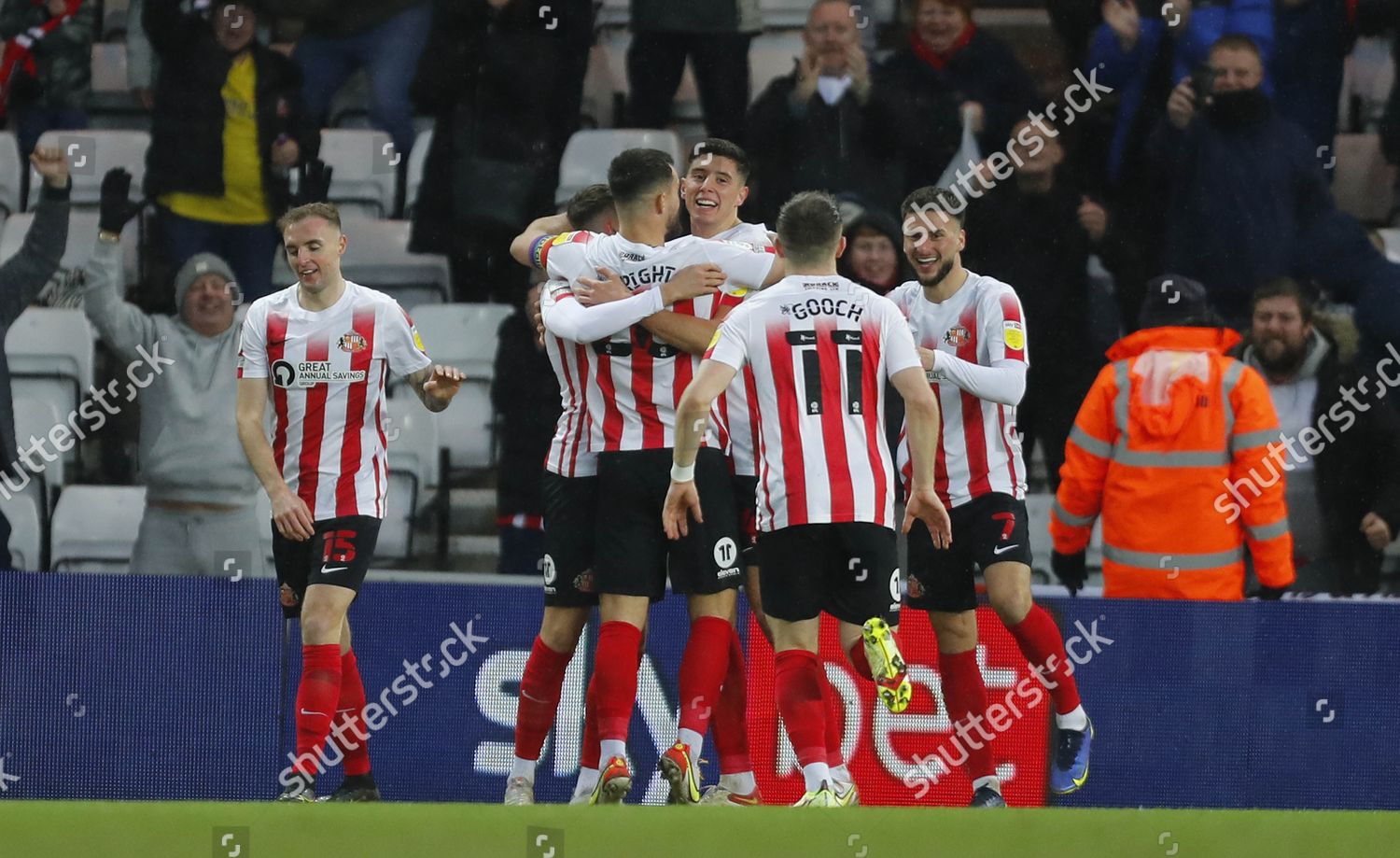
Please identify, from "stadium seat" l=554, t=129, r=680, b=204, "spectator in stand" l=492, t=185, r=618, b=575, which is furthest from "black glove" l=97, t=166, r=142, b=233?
"stadium seat" l=554, t=129, r=680, b=204

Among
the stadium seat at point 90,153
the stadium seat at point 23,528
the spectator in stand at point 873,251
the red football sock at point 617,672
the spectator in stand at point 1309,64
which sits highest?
the spectator in stand at point 1309,64

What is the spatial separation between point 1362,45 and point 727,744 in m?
5.20

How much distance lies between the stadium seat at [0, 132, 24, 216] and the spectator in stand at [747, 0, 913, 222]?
12.0 feet

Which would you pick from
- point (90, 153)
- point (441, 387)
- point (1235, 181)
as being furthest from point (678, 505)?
point (90, 153)

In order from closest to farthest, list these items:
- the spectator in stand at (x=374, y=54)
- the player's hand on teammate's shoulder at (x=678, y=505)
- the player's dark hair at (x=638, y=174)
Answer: the player's hand on teammate's shoulder at (x=678, y=505)
the player's dark hair at (x=638, y=174)
the spectator in stand at (x=374, y=54)

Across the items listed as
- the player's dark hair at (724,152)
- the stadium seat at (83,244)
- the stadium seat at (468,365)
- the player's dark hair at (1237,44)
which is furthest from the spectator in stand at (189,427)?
the player's dark hair at (1237,44)

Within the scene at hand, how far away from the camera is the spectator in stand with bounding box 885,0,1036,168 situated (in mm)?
8016

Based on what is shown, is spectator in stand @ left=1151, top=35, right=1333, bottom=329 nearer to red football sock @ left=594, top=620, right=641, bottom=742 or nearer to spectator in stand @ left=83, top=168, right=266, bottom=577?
red football sock @ left=594, top=620, right=641, bottom=742

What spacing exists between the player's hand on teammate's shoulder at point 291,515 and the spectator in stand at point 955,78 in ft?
11.5

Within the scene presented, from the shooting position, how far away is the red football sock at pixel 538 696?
546 cm

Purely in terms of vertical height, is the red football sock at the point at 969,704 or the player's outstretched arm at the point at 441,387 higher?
the player's outstretched arm at the point at 441,387

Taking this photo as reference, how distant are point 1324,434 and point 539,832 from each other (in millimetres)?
4507

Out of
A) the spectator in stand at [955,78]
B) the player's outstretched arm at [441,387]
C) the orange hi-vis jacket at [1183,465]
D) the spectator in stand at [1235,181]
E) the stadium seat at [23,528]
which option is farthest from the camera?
the spectator in stand at [955,78]

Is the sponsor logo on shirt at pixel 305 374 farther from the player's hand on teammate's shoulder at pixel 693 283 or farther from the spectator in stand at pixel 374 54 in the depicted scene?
the spectator in stand at pixel 374 54
